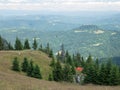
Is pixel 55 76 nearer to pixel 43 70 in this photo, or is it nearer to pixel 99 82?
pixel 43 70

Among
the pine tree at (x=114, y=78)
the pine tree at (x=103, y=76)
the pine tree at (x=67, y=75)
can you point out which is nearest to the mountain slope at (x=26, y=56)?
the pine tree at (x=67, y=75)

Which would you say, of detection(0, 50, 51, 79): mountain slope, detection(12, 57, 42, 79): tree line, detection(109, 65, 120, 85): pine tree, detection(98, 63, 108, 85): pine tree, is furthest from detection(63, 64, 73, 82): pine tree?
detection(109, 65, 120, 85): pine tree

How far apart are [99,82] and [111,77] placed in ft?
10.0

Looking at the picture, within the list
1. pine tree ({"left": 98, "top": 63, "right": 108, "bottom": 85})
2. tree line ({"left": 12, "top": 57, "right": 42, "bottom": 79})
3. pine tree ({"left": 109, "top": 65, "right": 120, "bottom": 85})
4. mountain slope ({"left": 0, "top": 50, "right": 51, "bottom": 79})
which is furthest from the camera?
mountain slope ({"left": 0, "top": 50, "right": 51, "bottom": 79})

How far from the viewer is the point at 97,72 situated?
60.5m

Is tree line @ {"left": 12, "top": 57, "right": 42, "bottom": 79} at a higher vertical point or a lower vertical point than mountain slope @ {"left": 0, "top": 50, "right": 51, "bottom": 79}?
higher

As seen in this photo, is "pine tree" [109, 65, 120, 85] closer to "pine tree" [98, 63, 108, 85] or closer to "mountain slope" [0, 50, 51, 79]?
"pine tree" [98, 63, 108, 85]

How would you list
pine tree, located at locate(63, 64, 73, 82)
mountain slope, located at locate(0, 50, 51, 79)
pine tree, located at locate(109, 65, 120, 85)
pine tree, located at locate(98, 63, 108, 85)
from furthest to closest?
pine tree, located at locate(63, 64, 73, 82)
mountain slope, located at locate(0, 50, 51, 79)
pine tree, located at locate(98, 63, 108, 85)
pine tree, located at locate(109, 65, 120, 85)

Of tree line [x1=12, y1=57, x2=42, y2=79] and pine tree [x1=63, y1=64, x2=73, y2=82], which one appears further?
pine tree [x1=63, y1=64, x2=73, y2=82]

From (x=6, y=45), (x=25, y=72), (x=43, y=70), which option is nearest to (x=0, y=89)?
(x=25, y=72)

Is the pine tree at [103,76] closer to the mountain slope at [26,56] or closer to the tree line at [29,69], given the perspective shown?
the tree line at [29,69]

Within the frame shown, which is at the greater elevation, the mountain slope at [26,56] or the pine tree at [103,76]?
the pine tree at [103,76]

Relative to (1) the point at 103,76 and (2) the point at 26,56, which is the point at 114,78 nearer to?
(1) the point at 103,76

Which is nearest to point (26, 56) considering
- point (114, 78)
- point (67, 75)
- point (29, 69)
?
point (67, 75)
